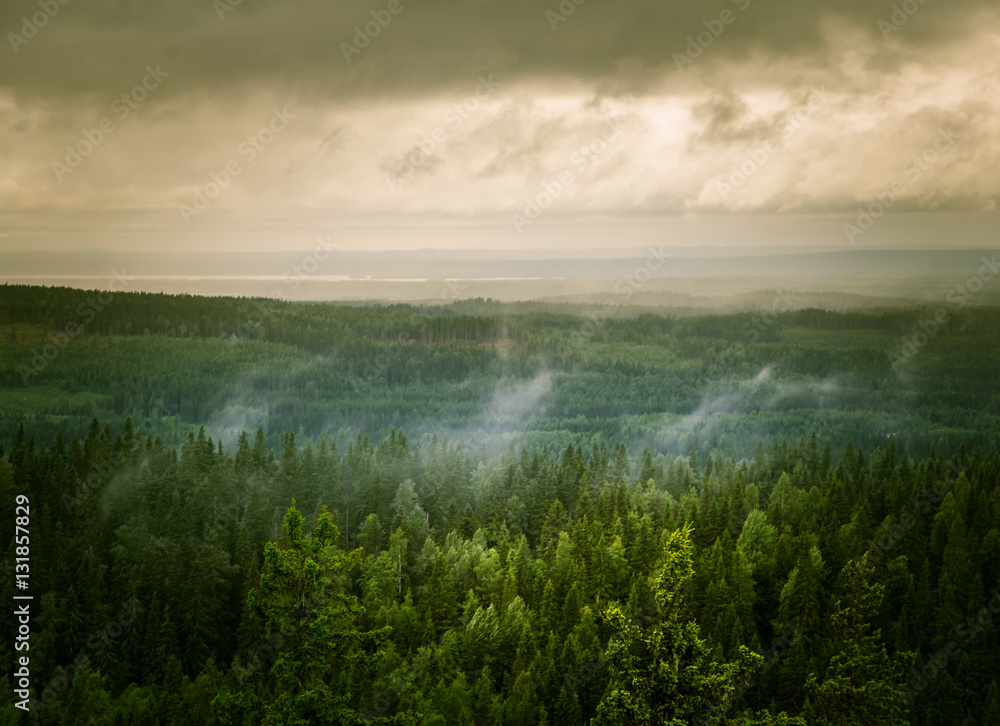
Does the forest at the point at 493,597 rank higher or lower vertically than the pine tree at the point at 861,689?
lower

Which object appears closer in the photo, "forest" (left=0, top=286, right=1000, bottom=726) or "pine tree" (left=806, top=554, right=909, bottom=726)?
"forest" (left=0, top=286, right=1000, bottom=726)

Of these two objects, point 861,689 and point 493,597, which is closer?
point 861,689

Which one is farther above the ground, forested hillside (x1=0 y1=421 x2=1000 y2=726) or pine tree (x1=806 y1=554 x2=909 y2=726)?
pine tree (x1=806 y1=554 x2=909 y2=726)

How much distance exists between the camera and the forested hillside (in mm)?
33531

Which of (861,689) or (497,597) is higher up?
(861,689)

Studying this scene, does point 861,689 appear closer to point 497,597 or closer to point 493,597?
point 497,597

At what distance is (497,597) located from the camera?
86.6 metres

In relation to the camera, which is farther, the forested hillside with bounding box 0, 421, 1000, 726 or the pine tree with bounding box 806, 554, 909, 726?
the pine tree with bounding box 806, 554, 909, 726

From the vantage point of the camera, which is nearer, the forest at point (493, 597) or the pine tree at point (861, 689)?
the forest at point (493, 597)

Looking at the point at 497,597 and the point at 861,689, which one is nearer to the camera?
the point at 861,689

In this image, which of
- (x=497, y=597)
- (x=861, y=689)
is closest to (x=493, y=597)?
(x=497, y=597)

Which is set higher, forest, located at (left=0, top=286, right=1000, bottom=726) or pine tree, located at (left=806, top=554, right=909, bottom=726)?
pine tree, located at (left=806, top=554, right=909, bottom=726)

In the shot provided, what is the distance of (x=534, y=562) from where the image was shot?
96.2 m

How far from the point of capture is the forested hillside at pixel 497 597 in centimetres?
3353
